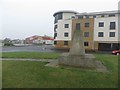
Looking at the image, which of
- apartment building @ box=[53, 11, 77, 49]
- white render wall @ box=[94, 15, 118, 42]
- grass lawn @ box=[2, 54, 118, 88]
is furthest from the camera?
apartment building @ box=[53, 11, 77, 49]

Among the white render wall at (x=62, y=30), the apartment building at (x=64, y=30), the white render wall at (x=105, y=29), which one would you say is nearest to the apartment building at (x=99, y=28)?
the white render wall at (x=105, y=29)

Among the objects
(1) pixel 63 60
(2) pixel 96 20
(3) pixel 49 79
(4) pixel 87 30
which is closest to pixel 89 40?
(4) pixel 87 30

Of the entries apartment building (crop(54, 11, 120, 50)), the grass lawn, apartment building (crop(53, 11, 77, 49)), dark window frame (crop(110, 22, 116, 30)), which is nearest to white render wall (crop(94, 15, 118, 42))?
apartment building (crop(54, 11, 120, 50))

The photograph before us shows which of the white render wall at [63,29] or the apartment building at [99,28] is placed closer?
the apartment building at [99,28]

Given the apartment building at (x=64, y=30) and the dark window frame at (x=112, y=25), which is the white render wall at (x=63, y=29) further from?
the dark window frame at (x=112, y=25)

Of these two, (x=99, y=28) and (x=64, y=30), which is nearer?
(x=99, y=28)

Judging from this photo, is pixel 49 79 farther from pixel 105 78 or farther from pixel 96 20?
pixel 96 20

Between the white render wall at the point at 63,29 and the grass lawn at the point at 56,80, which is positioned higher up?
the white render wall at the point at 63,29

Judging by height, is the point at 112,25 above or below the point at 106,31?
above

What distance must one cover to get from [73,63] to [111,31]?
35.7 m

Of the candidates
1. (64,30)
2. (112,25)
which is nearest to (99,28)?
(112,25)

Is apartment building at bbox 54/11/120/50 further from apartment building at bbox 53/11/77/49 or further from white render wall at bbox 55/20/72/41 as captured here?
apartment building at bbox 53/11/77/49

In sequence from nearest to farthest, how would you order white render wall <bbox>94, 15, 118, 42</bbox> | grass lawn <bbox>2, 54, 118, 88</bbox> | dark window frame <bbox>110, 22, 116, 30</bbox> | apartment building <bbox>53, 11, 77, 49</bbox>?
1. grass lawn <bbox>2, 54, 118, 88</bbox>
2. white render wall <bbox>94, 15, 118, 42</bbox>
3. dark window frame <bbox>110, 22, 116, 30</bbox>
4. apartment building <bbox>53, 11, 77, 49</bbox>

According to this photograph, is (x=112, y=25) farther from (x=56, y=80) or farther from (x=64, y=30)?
(x=56, y=80)
